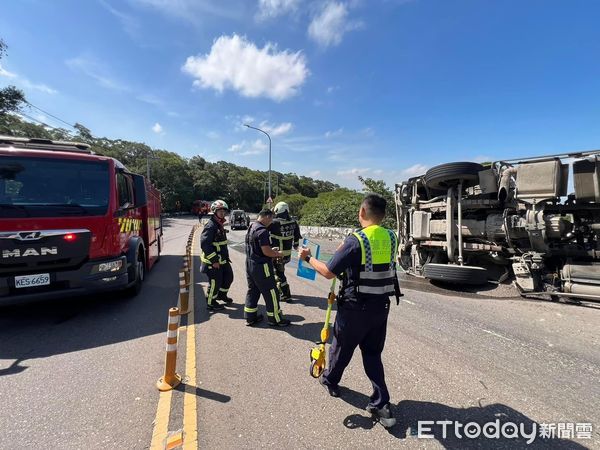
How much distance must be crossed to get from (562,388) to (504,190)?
464 centimetres

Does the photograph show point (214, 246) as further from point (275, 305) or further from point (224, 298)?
point (275, 305)

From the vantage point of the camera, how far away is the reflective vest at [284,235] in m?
5.70

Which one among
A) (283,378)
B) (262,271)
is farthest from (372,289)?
(262,271)

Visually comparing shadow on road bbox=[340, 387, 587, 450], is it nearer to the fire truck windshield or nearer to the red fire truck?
the red fire truck

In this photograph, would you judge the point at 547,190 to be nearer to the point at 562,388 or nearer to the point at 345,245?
the point at 562,388

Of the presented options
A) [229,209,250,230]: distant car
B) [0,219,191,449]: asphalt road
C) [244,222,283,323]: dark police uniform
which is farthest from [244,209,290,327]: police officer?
[229,209,250,230]: distant car

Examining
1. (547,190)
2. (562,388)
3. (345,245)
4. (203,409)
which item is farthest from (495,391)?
(547,190)

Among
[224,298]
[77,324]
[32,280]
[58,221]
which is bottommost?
[77,324]

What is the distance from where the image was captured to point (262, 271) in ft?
14.9

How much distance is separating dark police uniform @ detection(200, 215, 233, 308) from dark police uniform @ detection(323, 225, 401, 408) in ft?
10.9

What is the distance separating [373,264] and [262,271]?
2.36 m

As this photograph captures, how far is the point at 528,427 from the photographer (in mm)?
2535

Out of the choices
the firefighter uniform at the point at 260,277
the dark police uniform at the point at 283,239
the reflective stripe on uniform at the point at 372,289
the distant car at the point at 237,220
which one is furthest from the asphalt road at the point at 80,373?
the distant car at the point at 237,220

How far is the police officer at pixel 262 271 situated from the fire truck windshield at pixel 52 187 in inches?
93.3
